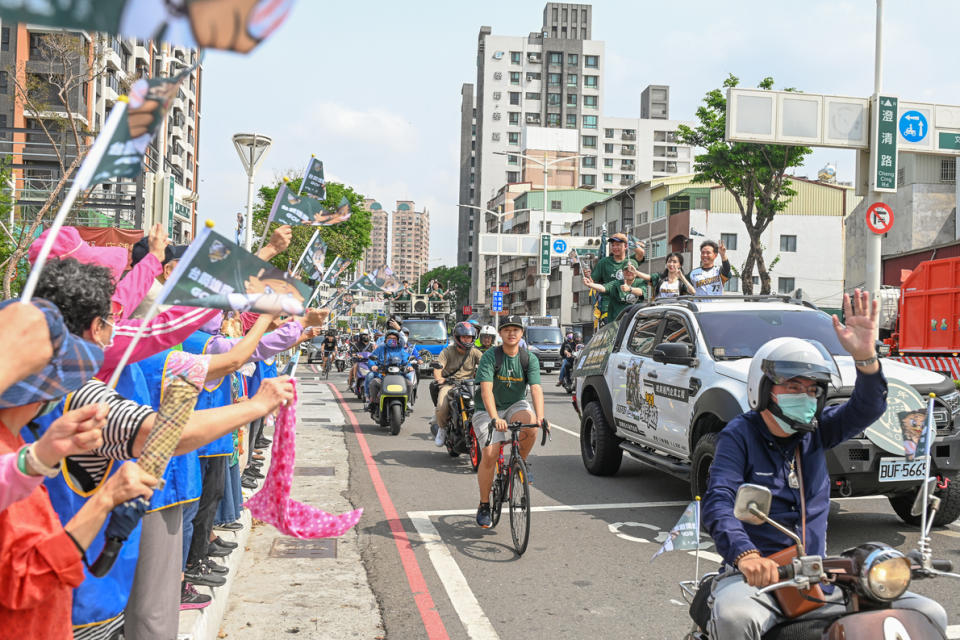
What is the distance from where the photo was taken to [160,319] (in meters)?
3.05

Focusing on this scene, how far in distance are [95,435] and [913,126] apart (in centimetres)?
1813

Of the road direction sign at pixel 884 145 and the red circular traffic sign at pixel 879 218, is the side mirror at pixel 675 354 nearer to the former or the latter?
the red circular traffic sign at pixel 879 218

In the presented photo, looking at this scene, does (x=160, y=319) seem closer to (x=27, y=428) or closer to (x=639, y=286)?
(x=27, y=428)

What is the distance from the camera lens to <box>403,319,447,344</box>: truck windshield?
2583cm

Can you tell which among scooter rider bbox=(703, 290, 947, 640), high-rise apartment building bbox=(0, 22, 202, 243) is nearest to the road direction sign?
high-rise apartment building bbox=(0, 22, 202, 243)

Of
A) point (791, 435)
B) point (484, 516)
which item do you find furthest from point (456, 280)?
point (791, 435)

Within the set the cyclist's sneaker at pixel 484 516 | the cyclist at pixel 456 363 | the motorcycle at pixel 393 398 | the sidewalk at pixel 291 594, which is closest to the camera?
the sidewalk at pixel 291 594

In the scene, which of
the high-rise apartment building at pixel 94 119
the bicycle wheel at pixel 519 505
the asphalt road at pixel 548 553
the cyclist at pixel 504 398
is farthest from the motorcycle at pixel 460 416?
the high-rise apartment building at pixel 94 119

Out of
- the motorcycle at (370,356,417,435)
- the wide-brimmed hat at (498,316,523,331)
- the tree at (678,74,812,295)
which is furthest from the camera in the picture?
the tree at (678,74,812,295)

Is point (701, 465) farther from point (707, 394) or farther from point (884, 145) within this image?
point (884, 145)

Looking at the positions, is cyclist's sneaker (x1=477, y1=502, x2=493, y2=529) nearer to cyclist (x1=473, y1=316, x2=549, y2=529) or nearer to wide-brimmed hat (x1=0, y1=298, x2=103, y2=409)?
cyclist (x1=473, y1=316, x2=549, y2=529)

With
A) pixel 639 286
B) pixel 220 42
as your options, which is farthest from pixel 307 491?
pixel 220 42

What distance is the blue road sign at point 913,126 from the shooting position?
54.9 ft

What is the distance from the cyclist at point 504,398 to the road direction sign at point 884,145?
1154 cm
